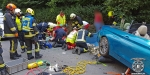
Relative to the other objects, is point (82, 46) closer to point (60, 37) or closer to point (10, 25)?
point (60, 37)

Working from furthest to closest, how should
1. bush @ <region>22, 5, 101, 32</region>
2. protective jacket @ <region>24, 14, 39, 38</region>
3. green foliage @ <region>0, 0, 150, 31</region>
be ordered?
bush @ <region>22, 5, 101, 32</region>
green foliage @ <region>0, 0, 150, 31</region>
protective jacket @ <region>24, 14, 39, 38</region>

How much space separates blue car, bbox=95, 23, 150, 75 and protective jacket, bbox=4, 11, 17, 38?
2882 mm

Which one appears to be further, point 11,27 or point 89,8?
point 89,8

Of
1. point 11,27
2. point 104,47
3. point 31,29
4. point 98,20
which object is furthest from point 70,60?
point 98,20

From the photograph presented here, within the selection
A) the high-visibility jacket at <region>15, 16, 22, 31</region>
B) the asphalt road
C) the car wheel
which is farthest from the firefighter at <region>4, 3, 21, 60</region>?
the car wheel

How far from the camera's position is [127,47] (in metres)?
4.77

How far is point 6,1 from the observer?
58.3 ft

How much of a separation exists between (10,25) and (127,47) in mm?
3882

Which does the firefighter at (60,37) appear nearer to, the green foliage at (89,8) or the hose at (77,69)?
the hose at (77,69)

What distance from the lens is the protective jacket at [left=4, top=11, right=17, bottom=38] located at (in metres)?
6.73

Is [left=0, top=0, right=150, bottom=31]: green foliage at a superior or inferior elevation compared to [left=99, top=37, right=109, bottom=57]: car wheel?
superior

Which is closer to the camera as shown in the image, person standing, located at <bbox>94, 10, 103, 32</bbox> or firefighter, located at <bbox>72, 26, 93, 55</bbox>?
firefighter, located at <bbox>72, 26, 93, 55</bbox>

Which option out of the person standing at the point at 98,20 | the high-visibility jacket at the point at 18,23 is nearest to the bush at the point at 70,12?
the person standing at the point at 98,20

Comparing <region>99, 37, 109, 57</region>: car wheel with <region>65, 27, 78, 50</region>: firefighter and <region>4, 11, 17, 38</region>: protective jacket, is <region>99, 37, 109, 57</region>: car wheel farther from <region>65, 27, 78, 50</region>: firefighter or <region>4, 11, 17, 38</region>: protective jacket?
<region>4, 11, 17, 38</region>: protective jacket
